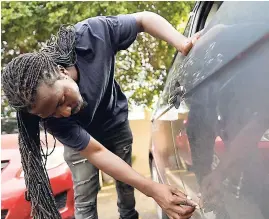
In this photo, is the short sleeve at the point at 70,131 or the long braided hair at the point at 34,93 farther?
the short sleeve at the point at 70,131

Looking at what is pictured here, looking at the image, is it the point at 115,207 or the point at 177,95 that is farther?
the point at 115,207

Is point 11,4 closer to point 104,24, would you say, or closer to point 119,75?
point 119,75

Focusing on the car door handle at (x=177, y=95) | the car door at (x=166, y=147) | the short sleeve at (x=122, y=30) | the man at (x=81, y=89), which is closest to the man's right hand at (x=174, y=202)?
the man at (x=81, y=89)

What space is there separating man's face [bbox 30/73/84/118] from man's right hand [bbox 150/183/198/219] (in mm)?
415

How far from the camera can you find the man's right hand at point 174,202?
1.39 metres

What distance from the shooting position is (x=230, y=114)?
3.68 feet

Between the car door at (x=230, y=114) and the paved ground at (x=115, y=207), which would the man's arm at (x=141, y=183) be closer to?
the car door at (x=230, y=114)

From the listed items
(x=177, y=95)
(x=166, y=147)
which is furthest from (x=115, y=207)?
(x=177, y=95)

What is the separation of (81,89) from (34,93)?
11.5 inches

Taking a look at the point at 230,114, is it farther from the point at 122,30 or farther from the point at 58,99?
the point at 122,30

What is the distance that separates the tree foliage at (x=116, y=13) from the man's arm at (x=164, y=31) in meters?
3.83

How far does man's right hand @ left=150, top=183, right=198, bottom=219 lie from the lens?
1391mm

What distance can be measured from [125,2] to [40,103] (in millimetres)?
4533

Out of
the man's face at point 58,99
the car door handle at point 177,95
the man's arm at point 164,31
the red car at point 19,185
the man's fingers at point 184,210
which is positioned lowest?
the red car at point 19,185
